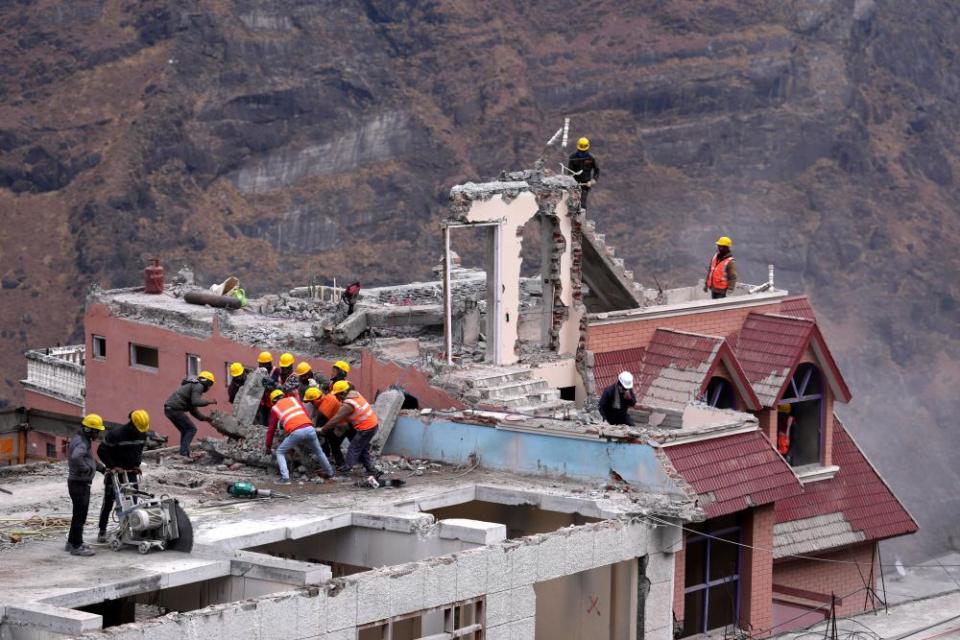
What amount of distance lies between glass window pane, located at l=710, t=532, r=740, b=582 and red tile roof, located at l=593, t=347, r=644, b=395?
16.0 feet

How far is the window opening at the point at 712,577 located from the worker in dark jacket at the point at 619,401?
7.01 ft

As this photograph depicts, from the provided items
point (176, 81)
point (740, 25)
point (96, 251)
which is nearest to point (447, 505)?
point (96, 251)

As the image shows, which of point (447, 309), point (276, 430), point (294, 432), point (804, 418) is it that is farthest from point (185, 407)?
point (804, 418)

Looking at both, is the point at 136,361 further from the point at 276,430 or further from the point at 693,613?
the point at 693,613

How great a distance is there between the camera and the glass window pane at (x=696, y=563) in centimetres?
3350

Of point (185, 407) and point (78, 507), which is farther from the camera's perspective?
point (185, 407)

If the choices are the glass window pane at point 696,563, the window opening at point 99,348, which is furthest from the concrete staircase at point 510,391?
the window opening at point 99,348

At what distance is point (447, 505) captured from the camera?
100 ft

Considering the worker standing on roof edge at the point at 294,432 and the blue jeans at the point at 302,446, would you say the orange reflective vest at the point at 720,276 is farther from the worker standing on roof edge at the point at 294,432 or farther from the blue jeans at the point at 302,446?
the blue jeans at the point at 302,446

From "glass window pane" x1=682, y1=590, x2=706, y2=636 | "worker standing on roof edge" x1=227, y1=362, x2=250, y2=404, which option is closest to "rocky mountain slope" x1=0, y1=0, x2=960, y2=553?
A: "worker standing on roof edge" x1=227, y1=362, x2=250, y2=404

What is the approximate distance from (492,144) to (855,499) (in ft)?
234

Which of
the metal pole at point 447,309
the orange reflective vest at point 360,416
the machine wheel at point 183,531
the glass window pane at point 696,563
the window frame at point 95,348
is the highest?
the metal pole at point 447,309

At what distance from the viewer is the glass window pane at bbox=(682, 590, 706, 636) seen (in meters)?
33.6

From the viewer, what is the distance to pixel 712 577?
34.0 m
